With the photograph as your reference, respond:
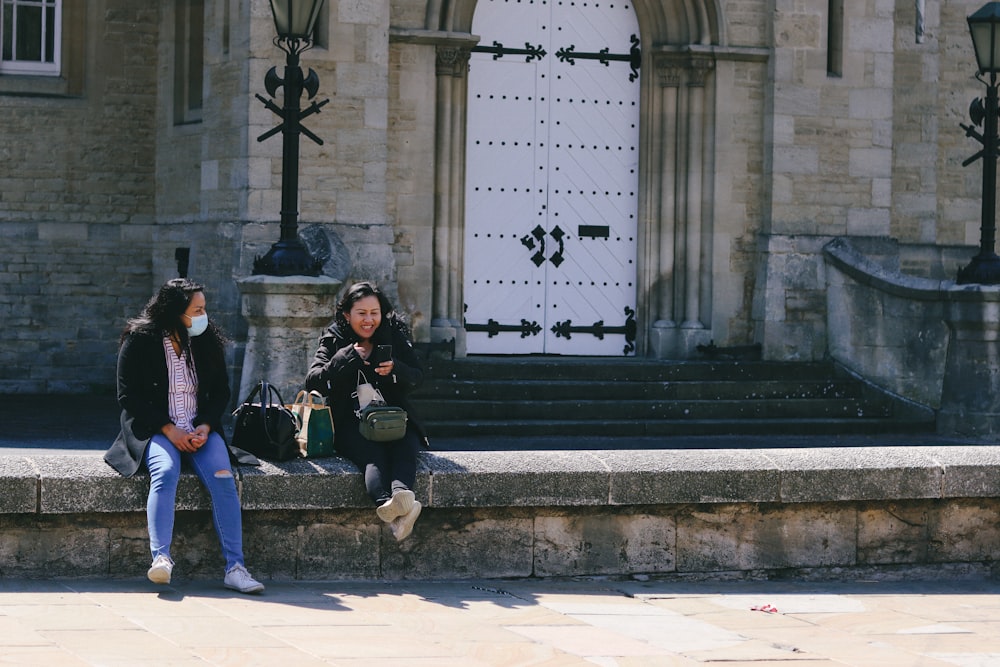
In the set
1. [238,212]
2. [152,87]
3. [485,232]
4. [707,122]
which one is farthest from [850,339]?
[152,87]

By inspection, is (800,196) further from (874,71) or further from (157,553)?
(157,553)

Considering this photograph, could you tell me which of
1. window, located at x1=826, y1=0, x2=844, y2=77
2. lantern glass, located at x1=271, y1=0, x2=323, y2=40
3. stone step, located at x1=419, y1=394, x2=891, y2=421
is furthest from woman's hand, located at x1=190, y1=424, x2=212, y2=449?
window, located at x1=826, y1=0, x2=844, y2=77

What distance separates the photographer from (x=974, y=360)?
1459 cm

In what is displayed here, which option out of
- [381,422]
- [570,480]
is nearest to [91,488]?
[381,422]

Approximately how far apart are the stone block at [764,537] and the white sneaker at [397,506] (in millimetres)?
1565

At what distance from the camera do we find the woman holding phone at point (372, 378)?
27.1ft

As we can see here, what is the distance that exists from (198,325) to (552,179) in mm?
8272

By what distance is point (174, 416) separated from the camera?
8.23 meters

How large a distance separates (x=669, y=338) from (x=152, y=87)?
19.0 feet

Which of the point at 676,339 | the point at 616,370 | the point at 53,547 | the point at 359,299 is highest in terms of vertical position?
the point at 359,299

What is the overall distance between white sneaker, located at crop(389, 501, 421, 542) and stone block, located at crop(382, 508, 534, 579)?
0.95 feet

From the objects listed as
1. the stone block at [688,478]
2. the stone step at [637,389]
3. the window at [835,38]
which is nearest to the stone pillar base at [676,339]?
the stone step at [637,389]

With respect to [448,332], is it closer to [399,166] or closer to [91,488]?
[399,166]

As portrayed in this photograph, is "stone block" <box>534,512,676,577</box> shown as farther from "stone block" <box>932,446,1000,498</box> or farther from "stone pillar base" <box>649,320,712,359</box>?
"stone pillar base" <box>649,320,712,359</box>
